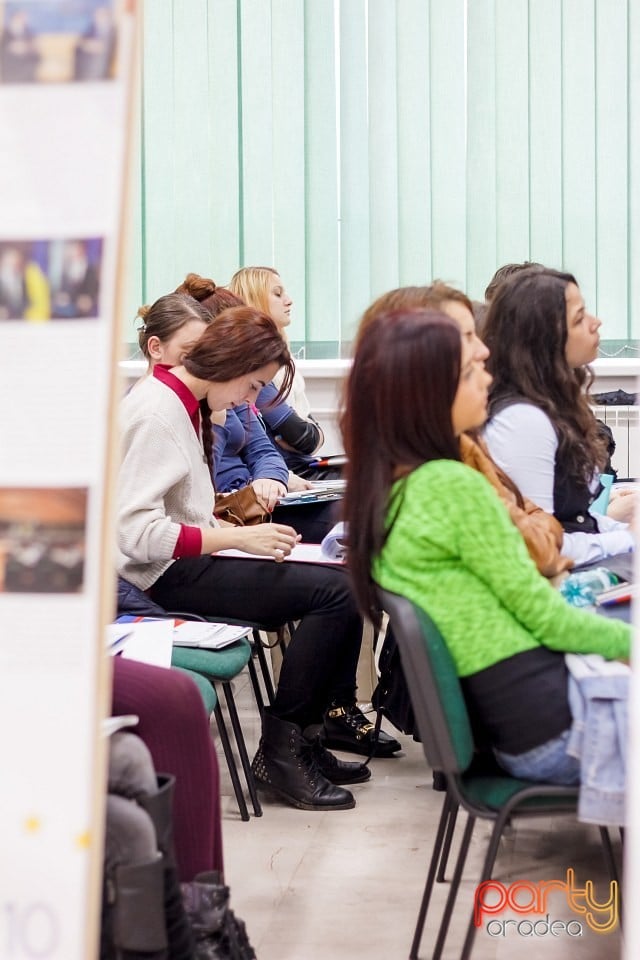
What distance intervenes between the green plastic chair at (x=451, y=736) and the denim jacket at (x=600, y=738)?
67 mm

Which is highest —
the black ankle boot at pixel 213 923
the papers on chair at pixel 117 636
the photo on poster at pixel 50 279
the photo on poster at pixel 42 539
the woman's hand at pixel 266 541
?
the photo on poster at pixel 50 279

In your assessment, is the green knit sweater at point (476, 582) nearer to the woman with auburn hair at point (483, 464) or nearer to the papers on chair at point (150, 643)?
the woman with auburn hair at point (483, 464)

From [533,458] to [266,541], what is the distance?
2.18 feet

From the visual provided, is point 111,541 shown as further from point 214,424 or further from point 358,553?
point 214,424

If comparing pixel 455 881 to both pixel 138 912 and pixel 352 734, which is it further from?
pixel 352 734

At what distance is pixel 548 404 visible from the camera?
2480 mm

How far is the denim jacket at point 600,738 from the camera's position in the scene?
66.6 inches

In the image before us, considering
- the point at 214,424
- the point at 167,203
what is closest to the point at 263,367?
the point at 214,424

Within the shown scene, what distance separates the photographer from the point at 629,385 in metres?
4.97

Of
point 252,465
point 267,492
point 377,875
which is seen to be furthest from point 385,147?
point 377,875

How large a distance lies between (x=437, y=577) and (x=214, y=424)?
166cm

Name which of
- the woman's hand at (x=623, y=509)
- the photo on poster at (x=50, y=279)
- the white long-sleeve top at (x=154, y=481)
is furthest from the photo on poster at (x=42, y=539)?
the woman's hand at (x=623, y=509)

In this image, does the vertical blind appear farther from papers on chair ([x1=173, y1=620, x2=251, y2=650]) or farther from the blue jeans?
the blue jeans

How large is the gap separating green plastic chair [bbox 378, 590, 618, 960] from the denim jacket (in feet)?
0.22
